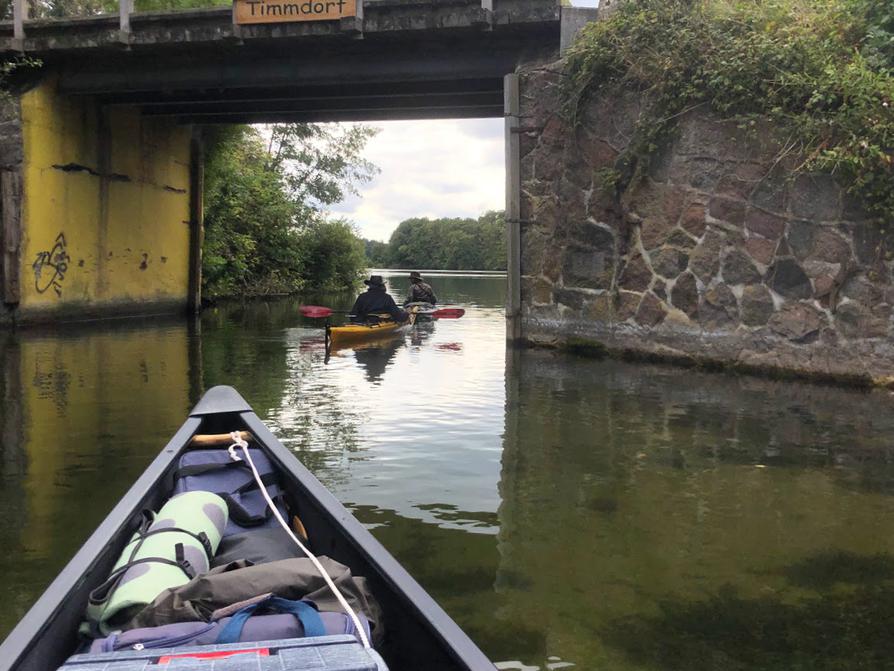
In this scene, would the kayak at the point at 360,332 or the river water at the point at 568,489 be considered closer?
the river water at the point at 568,489

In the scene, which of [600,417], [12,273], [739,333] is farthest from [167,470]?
[12,273]

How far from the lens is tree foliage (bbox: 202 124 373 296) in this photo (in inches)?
1035

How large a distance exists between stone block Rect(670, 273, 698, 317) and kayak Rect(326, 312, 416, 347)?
5.05 m

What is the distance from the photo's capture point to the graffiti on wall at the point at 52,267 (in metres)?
16.0

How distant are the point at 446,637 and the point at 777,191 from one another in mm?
9364

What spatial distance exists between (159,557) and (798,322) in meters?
8.93

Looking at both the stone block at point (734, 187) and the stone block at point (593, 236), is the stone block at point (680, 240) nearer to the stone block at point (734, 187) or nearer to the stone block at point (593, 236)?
the stone block at point (734, 187)

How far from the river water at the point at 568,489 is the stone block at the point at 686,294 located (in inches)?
41.4

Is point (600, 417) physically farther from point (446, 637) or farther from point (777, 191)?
point (446, 637)

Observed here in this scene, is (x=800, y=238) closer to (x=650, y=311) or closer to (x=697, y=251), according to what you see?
(x=697, y=251)

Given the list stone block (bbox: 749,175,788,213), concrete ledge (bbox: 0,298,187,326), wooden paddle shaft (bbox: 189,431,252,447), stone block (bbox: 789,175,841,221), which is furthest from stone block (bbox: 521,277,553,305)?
concrete ledge (bbox: 0,298,187,326)

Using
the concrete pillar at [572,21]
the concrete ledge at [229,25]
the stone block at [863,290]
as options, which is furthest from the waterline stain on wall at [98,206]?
the stone block at [863,290]

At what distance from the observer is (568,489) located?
5.42 metres

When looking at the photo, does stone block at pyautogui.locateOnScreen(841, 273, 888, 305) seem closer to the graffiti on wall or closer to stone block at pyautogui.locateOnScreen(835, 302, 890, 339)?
stone block at pyautogui.locateOnScreen(835, 302, 890, 339)
